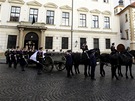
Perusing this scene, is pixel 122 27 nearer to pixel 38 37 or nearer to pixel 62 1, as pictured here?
pixel 62 1

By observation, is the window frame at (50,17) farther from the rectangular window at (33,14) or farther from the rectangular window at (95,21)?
the rectangular window at (95,21)

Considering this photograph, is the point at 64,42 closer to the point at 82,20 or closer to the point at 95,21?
the point at 82,20

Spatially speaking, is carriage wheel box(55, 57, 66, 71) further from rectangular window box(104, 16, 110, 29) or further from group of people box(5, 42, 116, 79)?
rectangular window box(104, 16, 110, 29)

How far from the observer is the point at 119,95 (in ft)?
18.5

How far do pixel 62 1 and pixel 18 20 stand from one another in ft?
31.0


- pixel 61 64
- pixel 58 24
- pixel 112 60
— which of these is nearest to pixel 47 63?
pixel 61 64

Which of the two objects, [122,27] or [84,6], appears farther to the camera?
[122,27]

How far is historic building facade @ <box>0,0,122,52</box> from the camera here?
930 inches

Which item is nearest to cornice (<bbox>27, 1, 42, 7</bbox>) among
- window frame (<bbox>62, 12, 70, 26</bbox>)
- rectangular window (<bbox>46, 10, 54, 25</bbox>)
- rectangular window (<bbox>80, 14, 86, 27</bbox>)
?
rectangular window (<bbox>46, 10, 54, 25</bbox>)

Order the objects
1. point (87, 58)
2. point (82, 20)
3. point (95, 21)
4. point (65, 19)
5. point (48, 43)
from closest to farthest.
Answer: point (87, 58) → point (48, 43) → point (65, 19) → point (82, 20) → point (95, 21)

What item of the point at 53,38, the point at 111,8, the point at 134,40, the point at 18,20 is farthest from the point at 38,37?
the point at 134,40

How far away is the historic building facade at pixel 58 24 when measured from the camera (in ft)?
77.5

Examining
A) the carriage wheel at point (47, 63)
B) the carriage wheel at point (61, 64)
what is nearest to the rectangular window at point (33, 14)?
the carriage wheel at point (61, 64)

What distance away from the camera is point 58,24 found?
2638 centimetres
